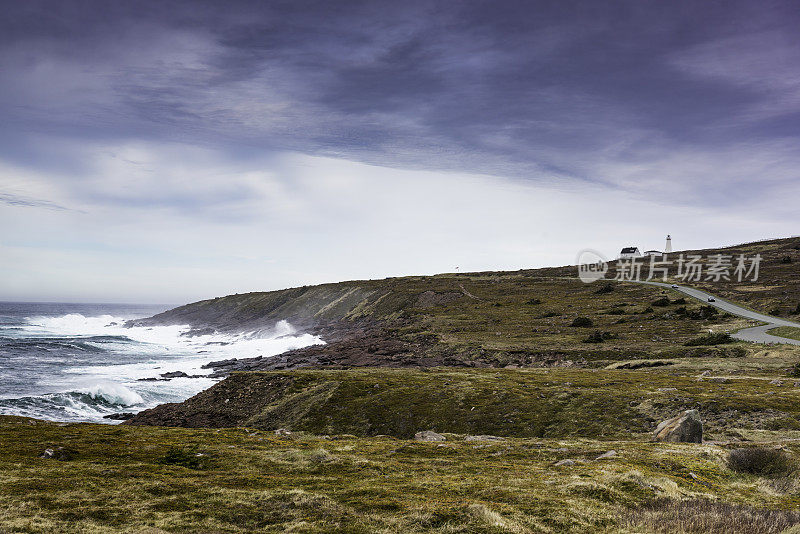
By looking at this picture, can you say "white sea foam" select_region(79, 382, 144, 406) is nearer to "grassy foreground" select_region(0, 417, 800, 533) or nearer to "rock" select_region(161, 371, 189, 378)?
"rock" select_region(161, 371, 189, 378)

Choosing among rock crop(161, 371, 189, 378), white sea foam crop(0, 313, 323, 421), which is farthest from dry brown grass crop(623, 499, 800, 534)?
rock crop(161, 371, 189, 378)

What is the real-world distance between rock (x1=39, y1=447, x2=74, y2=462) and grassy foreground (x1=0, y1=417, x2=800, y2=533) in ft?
1.73

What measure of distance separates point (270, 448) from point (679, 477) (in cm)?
2002

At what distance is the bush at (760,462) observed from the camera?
18.7 meters

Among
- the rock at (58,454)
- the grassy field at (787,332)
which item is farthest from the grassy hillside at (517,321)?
the rock at (58,454)

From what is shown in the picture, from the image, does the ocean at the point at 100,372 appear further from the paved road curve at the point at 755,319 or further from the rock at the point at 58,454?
the paved road curve at the point at 755,319

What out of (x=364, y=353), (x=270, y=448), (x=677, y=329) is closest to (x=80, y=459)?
(x=270, y=448)

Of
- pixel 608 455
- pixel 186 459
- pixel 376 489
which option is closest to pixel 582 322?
pixel 608 455

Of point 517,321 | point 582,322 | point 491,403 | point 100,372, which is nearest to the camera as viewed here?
point 491,403

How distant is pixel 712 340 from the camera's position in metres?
58.3

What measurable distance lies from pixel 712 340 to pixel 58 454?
69.5m

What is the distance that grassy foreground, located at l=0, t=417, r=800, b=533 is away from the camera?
12.7 m

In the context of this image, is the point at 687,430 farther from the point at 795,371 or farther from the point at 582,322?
the point at 582,322

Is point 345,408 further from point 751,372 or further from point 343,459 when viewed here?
point 751,372
